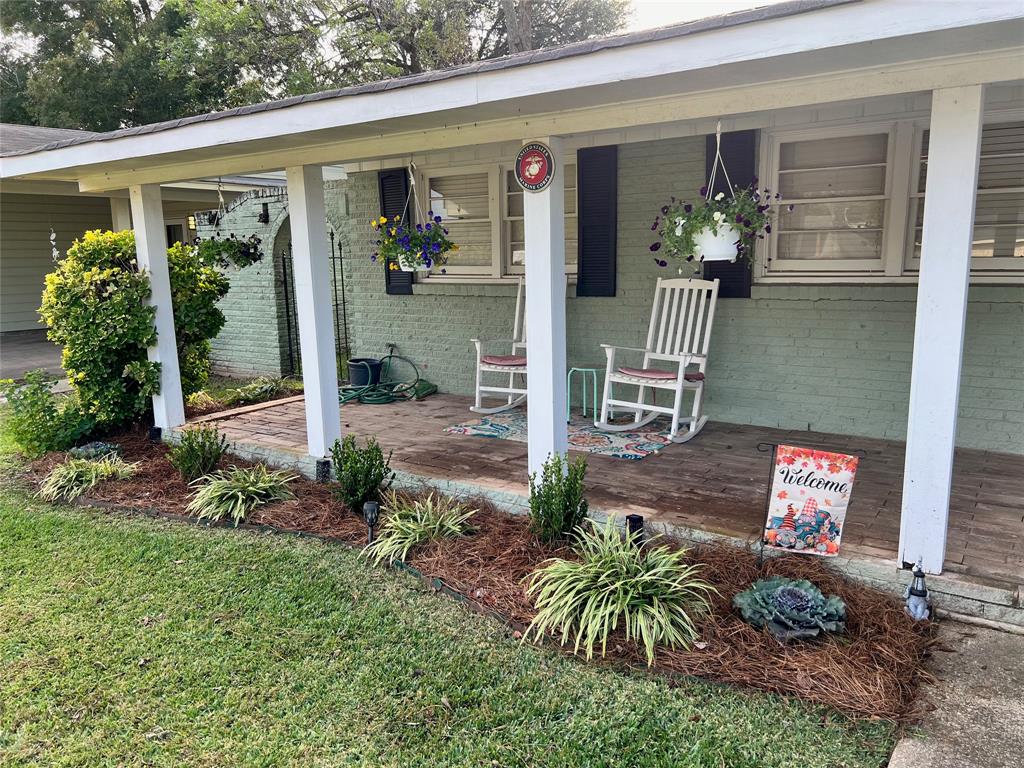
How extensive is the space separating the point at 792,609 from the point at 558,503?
3.49 ft

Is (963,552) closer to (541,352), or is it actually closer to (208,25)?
(541,352)

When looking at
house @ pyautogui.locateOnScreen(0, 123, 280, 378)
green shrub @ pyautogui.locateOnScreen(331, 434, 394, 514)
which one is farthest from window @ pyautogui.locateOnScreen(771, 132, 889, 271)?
Result: house @ pyautogui.locateOnScreen(0, 123, 280, 378)

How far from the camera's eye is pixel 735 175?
490 cm

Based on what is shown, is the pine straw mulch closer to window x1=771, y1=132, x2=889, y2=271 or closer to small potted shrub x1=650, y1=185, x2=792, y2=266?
small potted shrub x1=650, y1=185, x2=792, y2=266

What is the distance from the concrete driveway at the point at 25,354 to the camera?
28.5 feet

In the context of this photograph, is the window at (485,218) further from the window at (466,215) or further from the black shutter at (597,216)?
the black shutter at (597,216)

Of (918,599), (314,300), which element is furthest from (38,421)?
(918,599)

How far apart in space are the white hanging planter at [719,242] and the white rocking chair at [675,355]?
1.10m

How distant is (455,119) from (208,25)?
12.8 m

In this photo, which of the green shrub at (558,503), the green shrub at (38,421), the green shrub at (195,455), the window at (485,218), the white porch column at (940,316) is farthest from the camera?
the window at (485,218)

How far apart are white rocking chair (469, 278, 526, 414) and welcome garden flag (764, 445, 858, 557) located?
8.63ft

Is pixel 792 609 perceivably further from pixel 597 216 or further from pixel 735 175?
pixel 597 216

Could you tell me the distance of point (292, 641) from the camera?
2826 mm

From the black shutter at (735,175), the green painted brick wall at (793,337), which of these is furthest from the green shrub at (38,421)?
the black shutter at (735,175)
